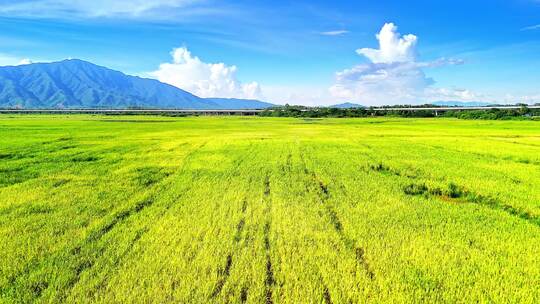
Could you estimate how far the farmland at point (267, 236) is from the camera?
18.4ft

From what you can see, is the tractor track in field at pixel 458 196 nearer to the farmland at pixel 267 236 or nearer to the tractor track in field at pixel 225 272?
the farmland at pixel 267 236

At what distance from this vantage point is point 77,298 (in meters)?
5.27

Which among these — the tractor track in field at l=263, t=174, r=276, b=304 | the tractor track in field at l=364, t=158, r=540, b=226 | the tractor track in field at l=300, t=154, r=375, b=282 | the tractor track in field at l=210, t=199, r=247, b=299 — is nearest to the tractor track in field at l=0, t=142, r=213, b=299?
the tractor track in field at l=210, t=199, r=247, b=299

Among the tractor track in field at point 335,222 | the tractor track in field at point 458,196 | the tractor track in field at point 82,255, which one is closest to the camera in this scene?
the tractor track in field at point 82,255

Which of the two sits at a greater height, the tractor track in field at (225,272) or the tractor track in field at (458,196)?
the tractor track in field at (225,272)

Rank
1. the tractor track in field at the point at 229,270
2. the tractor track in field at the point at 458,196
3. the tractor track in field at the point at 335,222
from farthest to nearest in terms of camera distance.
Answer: the tractor track in field at the point at 458,196 < the tractor track in field at the point at 335,222 < the tractor track in field at the point at 229,270

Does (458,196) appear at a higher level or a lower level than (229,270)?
lower

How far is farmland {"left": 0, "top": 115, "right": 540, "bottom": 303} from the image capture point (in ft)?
18.4

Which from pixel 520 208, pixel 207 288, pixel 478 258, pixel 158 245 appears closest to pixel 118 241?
pixel 158 245

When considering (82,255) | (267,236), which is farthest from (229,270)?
(82,255)

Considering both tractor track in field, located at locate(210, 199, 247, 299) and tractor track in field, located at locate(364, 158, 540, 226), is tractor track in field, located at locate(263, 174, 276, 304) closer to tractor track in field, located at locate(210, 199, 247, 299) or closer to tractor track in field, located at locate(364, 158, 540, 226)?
tractor track in field, located at locate(210, 199, 247, 299)

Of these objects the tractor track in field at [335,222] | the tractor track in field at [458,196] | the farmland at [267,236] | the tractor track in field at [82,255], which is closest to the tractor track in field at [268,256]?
the farmland at [267,236]

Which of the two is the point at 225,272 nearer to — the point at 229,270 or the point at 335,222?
the point at 229,270

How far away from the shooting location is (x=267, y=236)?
7953mm
